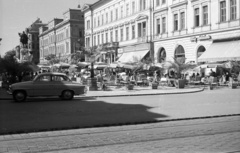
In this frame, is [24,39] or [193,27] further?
[24,39]

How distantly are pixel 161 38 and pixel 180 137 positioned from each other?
40476 mm

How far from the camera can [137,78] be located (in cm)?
3488

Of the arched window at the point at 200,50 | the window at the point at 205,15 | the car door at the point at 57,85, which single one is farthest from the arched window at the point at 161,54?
the car door at the point at 57,85

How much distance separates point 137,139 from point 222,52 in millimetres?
29066

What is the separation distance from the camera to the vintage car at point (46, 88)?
18.0 metres

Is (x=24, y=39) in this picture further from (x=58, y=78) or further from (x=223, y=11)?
(x=58, y=78)

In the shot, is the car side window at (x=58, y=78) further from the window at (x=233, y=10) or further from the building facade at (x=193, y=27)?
the window at (x=233, y=10)

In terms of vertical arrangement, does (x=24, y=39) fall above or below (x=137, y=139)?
above

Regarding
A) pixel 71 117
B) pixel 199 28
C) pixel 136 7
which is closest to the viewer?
pixel 71 117

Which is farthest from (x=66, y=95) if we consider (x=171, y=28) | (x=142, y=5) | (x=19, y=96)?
(x=142, y=5)

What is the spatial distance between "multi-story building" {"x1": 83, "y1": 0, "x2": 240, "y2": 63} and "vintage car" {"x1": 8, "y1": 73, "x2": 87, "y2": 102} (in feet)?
51.1

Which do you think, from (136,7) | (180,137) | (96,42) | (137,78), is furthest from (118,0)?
(180,137)

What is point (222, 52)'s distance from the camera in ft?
114

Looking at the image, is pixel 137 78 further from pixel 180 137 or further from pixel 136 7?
pixel 180 137
